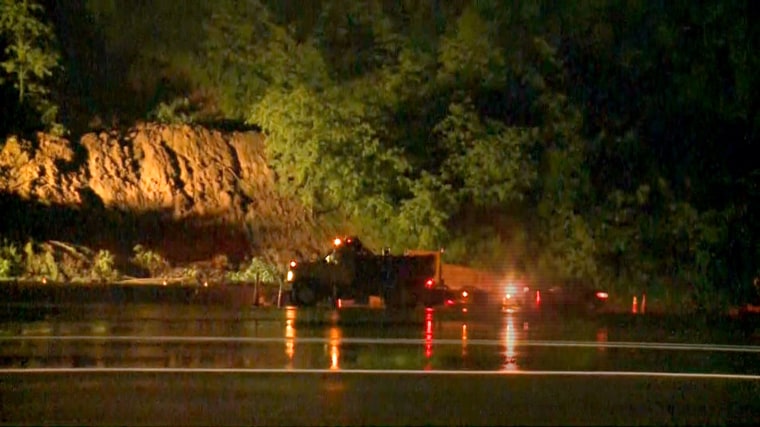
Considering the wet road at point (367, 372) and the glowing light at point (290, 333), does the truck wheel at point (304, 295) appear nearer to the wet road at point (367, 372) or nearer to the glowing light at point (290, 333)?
the glowing light at point (290, 333)

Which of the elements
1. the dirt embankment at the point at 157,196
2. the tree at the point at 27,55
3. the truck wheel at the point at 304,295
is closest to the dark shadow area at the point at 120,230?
the dirt embankment at the point at 157,196

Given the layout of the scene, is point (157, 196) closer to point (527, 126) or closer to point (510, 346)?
point (527, 126)

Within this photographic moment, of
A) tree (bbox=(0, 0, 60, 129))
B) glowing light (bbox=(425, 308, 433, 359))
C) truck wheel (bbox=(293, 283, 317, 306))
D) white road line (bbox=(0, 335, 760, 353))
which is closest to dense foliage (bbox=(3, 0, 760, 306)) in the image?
truck wheel (bbox=(293, 283, 317, 306))

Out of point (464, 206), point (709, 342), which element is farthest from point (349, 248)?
point (709, 342)

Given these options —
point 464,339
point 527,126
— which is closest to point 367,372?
point 464,339

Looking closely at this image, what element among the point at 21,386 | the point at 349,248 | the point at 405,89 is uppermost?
the point at 405,89

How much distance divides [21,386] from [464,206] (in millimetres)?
23030

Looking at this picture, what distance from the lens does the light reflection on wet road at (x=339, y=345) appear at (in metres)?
17.1

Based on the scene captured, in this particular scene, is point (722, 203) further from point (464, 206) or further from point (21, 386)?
point (21, 386)

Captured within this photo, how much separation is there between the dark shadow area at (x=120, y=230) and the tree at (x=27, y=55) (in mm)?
3203

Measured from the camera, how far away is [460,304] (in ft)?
111

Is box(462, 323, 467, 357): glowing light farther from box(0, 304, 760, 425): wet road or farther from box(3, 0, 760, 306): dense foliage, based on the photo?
box(3, 0, 760, 306): dense foliage

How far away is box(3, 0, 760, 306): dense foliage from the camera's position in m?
32.8

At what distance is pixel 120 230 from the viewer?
1529 inches
